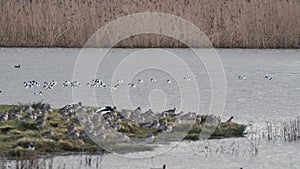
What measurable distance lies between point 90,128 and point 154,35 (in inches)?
337

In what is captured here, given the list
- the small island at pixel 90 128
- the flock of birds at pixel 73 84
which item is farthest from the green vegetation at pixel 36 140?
the flock of birds at pixel 73 84

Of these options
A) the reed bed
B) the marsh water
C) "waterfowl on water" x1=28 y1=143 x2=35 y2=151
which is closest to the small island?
"waterfowl on water" x1=28 y1=143 x2=35 y2=151

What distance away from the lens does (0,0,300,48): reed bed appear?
15.8 m

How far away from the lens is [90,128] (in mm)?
7512

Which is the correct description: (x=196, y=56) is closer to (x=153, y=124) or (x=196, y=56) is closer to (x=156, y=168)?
(x=153, y=124)

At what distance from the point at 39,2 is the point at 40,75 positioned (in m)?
4.33

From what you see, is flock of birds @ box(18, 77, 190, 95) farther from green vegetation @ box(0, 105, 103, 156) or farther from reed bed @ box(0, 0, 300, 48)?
reed bed @ box(0, 0, 300, 48)

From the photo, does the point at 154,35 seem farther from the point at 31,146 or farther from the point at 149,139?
the point at 31,146

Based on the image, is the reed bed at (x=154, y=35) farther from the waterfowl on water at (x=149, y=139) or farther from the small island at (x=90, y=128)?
the waterfowl on water at (x=149, y=139)

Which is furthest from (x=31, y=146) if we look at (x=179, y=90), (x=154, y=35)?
(x=154, y=35)

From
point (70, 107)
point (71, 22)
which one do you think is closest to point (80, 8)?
point (71, 22)

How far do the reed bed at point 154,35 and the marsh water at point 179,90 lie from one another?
29cm

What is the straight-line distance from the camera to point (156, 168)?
6566mm

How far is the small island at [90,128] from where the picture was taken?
711cm
